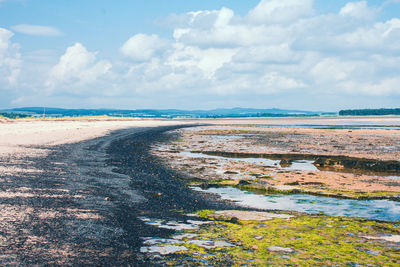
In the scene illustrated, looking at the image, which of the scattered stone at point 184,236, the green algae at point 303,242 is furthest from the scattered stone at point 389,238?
the scattered stone at point 184,236

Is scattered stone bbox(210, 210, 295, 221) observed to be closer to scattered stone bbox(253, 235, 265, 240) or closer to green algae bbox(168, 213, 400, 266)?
green algae bbox(168, 213, 400, 266)

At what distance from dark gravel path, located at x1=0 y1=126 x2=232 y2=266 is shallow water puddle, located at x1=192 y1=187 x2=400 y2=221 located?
1287 millimetres

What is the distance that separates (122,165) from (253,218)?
492 inches

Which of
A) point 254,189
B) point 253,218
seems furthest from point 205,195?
point 253,218

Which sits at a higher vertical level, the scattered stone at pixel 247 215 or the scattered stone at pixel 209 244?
the scattered stone at pixel 209 244

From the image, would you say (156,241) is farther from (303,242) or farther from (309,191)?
(309,191)

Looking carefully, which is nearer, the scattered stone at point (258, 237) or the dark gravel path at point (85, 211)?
the dark gravel path at point (85, 211)

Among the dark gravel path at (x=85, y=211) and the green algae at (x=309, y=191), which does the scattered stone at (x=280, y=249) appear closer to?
the dark gravel path at (x=85, y=211)

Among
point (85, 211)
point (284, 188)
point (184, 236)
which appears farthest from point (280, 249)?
point (284, 188)

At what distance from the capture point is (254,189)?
16266 millimetres

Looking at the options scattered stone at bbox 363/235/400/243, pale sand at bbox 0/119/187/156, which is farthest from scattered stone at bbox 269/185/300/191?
pale sand at bbox 0/119/187/156

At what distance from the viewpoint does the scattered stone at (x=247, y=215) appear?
36.9 feet

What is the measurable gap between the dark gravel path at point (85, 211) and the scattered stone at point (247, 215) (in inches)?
37.4

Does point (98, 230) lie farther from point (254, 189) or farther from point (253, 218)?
point (254, 189)
